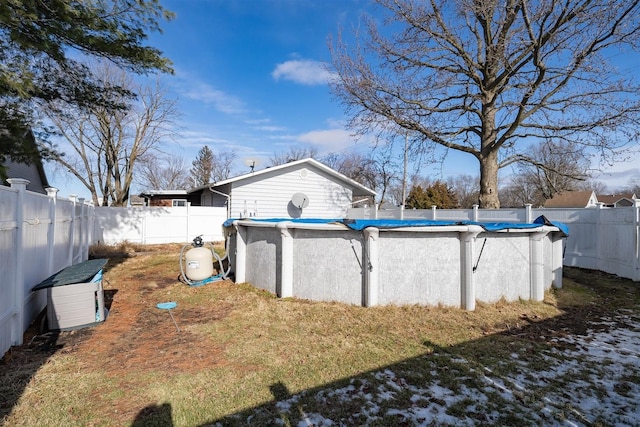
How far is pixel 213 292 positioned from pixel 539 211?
981cm

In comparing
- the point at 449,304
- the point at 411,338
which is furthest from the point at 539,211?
the point at 411,338

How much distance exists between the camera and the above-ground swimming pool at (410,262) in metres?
5.02

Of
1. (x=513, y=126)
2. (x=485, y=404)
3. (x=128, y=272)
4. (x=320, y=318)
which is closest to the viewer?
(x=485, y=404)

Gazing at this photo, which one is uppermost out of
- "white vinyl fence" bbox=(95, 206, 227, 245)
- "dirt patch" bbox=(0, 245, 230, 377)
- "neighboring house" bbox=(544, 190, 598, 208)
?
"neighboring house" bbox=(544, 190, 598, 208)

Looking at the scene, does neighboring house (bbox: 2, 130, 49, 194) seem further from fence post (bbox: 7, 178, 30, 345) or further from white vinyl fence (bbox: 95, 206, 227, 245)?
fence post (bbox: 7, 178, 30, 345)

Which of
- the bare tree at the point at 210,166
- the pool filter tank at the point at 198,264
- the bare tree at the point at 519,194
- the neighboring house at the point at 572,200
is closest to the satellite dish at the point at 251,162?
the pool filter tank at the point at 198,264

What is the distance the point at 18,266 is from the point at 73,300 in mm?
881

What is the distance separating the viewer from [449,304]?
16.8ft

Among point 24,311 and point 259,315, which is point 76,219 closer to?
point 24,311

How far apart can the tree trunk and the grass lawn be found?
537cm

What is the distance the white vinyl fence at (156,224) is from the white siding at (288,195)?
1566 millimetres

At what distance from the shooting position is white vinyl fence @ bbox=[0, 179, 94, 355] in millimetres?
3408

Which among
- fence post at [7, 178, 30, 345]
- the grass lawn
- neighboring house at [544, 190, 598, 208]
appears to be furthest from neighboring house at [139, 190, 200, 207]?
neighboring house at [544, 190, 598, 208]

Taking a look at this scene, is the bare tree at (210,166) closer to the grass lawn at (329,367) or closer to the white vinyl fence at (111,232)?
the white vinyl fence at (111,232)
